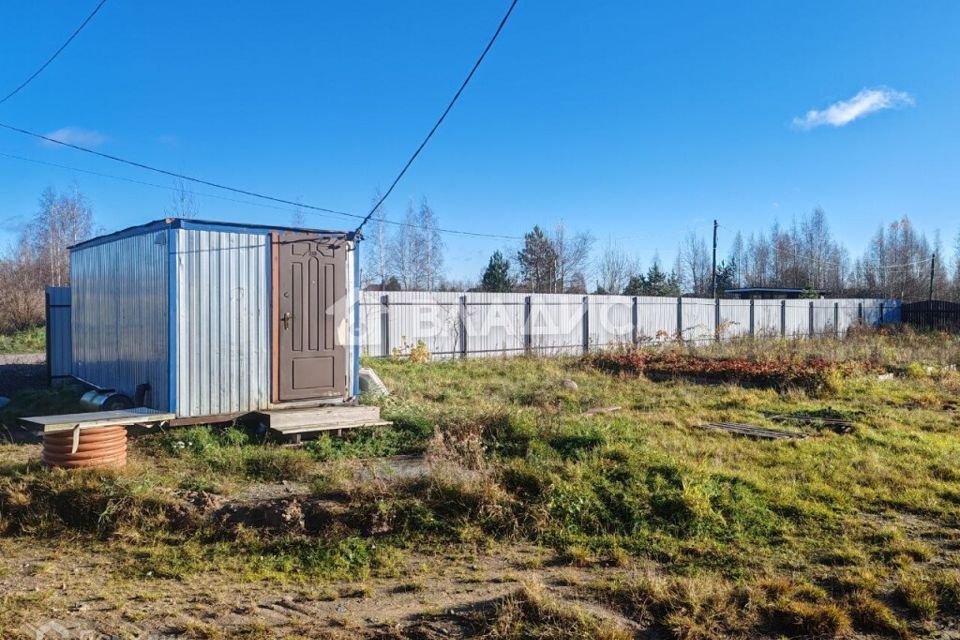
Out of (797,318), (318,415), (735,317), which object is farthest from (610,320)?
(318,415)

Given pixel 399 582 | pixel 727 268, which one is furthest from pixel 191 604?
pixel 727 268

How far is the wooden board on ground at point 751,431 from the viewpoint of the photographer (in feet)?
24.9

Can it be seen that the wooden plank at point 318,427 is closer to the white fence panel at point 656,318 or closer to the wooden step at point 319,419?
the wooden step at point 319,419

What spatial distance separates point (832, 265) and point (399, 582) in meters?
58.5

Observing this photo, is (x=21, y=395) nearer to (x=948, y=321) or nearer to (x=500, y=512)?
(x=500, y=512)

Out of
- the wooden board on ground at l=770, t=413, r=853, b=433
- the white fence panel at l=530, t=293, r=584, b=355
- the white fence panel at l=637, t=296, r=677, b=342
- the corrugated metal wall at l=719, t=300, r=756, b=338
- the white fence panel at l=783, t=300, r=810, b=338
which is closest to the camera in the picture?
the wooden board on ground at l=770, t=413, r=853, b=433

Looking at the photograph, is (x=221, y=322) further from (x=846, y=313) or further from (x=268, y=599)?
(x=846, y=313)

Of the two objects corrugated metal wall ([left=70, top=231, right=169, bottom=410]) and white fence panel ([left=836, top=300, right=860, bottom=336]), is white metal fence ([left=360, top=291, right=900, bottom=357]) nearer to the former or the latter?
white fence panel ([left=836, top=300, right=860, bottom=336])

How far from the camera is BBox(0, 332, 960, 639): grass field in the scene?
348cm

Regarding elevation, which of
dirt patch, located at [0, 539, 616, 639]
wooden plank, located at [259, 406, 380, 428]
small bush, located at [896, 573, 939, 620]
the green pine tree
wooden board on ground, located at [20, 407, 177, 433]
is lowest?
dirt patch, located at [0, 539, 616, 639]

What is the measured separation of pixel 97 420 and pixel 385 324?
960 cm

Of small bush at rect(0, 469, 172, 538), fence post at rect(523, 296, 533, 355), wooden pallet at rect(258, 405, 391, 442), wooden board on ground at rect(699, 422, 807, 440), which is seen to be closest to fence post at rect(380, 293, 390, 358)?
fence post at rect(523, 296, 533, 355)

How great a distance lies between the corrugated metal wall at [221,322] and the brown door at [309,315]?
0.67 feet

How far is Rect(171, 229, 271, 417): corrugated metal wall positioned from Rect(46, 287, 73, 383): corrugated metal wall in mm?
5858
